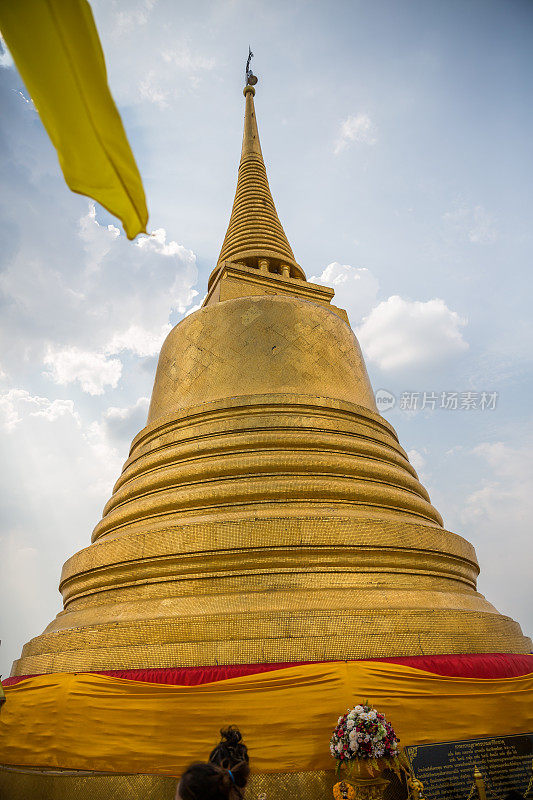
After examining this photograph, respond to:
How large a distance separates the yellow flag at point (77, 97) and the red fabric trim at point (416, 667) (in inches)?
114

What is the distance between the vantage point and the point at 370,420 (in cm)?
670

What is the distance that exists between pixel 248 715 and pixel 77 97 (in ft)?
11.7

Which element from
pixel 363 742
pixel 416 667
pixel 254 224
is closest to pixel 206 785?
pixel 363 742

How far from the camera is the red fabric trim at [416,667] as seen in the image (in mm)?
3539

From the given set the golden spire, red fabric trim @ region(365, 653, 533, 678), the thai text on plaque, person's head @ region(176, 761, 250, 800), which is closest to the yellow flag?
person's head @ region(176, 761, 250, 800)

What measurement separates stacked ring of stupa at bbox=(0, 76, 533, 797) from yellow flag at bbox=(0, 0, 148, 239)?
9.81 ft

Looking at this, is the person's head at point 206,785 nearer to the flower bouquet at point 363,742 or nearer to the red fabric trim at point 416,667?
the flower bouquet at point 363,742

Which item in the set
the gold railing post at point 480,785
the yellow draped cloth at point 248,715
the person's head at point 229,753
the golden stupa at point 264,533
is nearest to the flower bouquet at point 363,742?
the yellow draped cloth at point 248,715

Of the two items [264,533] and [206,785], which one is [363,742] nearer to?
[206,785]

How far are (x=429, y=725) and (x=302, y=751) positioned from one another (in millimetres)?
891

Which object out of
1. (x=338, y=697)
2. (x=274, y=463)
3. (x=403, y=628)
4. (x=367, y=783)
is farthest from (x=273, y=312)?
(x=367, y=783)

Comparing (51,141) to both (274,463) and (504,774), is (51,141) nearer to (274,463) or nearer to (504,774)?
(274,463)

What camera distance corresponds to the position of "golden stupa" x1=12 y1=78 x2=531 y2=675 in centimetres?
389

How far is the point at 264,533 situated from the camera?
14.8ft
